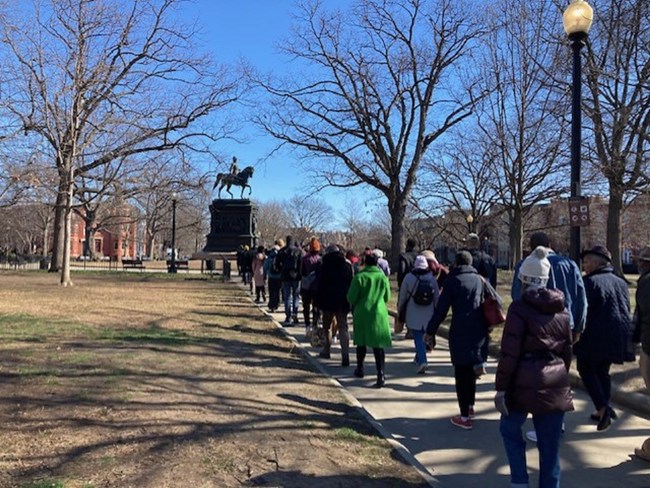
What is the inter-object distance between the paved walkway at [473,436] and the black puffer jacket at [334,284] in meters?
0.97

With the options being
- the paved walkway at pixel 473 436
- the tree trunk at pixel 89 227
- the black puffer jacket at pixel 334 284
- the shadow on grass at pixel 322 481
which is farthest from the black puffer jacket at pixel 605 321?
the tree trunk at pixel 89 227

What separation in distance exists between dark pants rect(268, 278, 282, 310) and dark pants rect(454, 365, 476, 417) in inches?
350

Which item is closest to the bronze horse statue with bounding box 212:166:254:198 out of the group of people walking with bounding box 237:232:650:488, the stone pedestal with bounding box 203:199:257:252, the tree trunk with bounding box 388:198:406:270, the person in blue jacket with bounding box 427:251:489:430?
the stone pedestal with bounding box 203:199:257:252

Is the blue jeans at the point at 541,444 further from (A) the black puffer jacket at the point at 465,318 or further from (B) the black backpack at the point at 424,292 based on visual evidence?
(B) the black backpack at the point at 424,292

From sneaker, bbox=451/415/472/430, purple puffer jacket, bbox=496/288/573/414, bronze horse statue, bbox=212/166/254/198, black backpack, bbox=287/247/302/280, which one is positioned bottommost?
sneaker, bbox=451/415/472/430

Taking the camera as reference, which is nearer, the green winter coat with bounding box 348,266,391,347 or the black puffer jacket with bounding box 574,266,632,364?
the black puffer jacket with bounding box 574,266,632,364

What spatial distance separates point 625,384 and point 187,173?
19687 mm

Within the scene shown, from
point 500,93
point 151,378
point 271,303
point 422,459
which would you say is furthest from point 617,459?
point 500,93

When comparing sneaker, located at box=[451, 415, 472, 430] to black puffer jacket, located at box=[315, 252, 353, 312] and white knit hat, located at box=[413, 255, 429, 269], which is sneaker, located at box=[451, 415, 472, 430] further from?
black puffer jacket, located at box=[315, 252, 353, 312]

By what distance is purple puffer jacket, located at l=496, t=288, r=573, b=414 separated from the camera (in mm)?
3670

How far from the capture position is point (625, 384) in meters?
7.34

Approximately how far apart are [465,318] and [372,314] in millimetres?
2013

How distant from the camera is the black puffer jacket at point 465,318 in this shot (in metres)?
5.61

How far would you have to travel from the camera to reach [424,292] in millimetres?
8023
